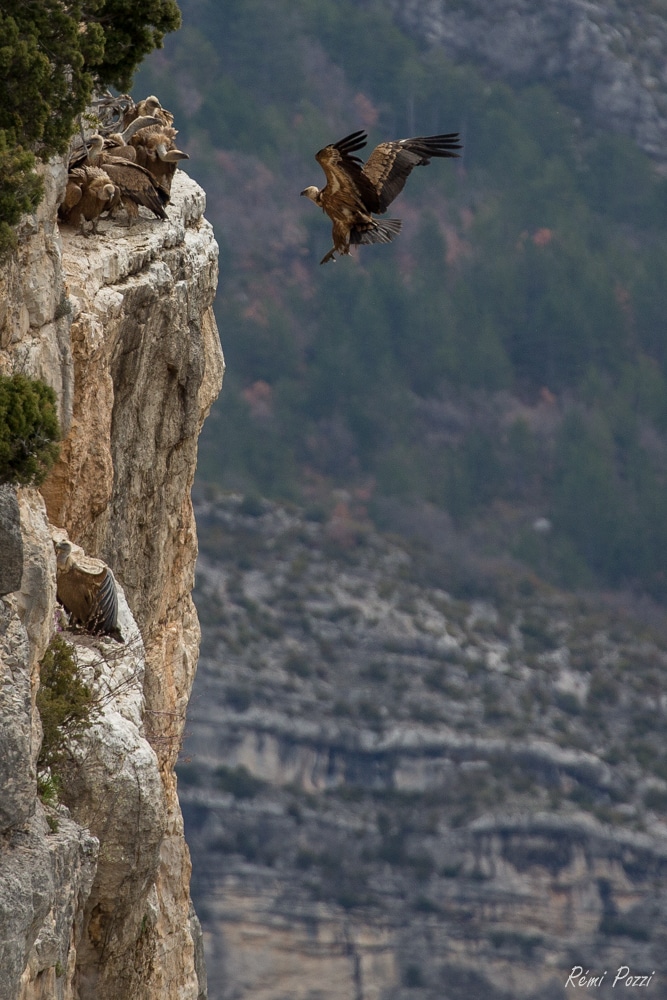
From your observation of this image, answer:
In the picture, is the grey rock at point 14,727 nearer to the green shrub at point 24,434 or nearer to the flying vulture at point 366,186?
the green shrub at point 24,434

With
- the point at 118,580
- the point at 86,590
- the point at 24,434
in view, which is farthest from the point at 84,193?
the point at 24,434

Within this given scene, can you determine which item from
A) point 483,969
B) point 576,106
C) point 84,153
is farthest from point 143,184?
point 576,106

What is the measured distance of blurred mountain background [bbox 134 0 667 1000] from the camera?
12094 cm

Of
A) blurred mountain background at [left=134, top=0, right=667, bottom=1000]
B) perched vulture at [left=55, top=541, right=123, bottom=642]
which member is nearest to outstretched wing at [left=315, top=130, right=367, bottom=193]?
perched vulture at [left=55, top=541, right=123, bottom=642]

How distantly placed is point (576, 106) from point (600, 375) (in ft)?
94.5

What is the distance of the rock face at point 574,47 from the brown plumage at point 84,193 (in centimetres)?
15424

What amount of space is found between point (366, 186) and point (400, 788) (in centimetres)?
10698

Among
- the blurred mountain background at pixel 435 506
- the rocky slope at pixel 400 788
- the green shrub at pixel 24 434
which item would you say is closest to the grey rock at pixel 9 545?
the green shrub at pixel 24 434

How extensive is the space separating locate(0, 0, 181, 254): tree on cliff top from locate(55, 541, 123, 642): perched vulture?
3910 millimetres

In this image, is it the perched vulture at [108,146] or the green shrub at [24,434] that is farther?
the perched vulture at [108,146]

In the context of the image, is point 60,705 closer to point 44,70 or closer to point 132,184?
point 44,70

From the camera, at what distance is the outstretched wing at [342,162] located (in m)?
20.7

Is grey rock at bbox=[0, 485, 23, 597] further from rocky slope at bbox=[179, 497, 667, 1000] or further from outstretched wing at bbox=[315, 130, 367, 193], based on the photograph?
rocky slope at bbox=[179, 497, 667, 1000]

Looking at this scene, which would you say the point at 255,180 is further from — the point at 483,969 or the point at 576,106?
the point at 483,969
